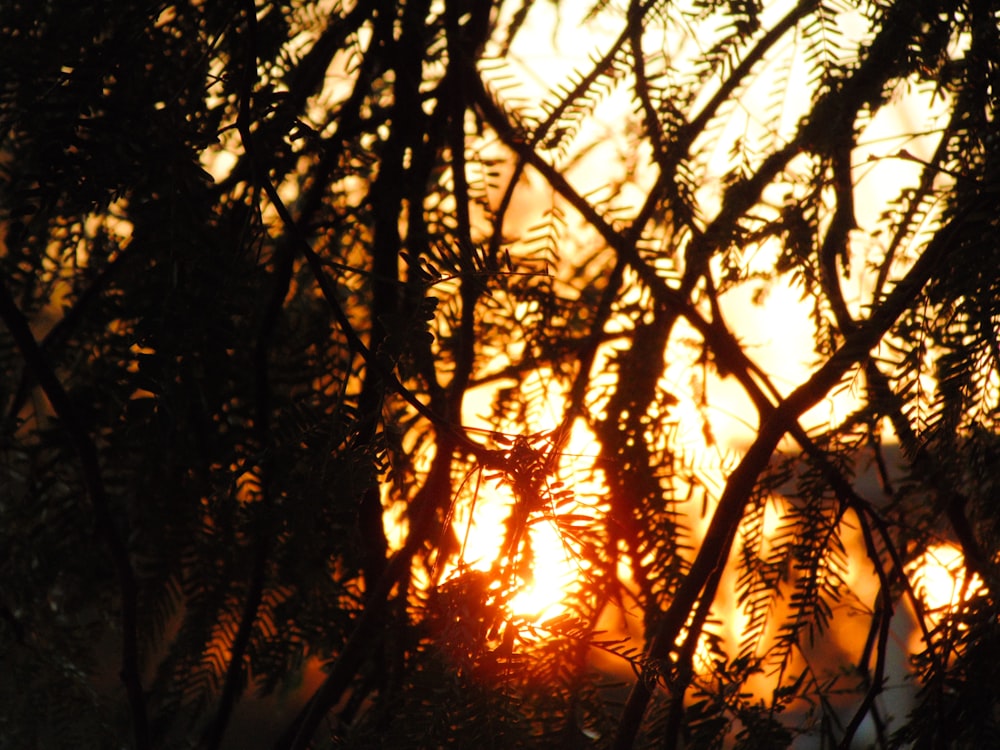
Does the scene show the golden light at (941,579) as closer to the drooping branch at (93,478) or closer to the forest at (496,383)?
the forest at (496,383)

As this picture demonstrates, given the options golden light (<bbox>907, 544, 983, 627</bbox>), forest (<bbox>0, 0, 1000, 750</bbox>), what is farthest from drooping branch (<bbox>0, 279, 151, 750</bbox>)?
golden light (<bbox>907, 544, 983, 627</bbox>)

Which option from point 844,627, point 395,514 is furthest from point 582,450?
point 844,627

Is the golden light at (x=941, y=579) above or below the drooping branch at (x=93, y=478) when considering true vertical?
above

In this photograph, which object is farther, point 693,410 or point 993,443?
point 693,410

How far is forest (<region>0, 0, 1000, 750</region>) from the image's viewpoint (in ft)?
1.21

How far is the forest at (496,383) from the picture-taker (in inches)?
14.5

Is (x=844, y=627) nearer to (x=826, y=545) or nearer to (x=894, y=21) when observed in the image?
(x=826, y=545)

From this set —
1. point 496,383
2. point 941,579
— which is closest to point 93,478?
point 496,383

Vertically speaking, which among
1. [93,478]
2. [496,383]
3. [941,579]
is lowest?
[93,478]

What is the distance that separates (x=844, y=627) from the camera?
71cm

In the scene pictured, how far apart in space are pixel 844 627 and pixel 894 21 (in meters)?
0.49

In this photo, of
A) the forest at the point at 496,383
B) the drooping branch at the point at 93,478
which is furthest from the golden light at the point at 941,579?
the drooping branch at the point at 93,478

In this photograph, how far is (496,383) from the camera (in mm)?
686

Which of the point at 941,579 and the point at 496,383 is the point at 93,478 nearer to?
the point at 496,383
